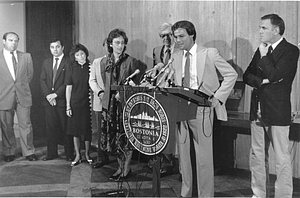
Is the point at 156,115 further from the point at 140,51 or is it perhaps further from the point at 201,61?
the point at 140,51

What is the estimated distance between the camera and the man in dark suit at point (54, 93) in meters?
4.00

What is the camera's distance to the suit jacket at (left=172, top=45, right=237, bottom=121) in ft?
11.2

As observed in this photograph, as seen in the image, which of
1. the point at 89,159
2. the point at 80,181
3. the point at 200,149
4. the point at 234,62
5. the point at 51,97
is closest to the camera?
the point at 200,149

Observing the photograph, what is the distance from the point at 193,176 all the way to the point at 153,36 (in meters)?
1.52

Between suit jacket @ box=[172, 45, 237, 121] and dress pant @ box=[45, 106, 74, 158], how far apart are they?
136 centimetres

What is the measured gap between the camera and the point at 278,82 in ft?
11.3

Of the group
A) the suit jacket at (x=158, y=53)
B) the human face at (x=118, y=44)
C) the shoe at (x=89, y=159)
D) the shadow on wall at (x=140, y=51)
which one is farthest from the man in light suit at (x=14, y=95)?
the suit jacket at (x=158, y=53)

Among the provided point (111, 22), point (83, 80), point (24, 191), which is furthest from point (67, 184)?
point (111, 22)

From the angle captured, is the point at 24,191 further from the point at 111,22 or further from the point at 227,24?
the point at 227,24

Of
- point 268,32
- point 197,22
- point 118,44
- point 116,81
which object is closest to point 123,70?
point 116,81

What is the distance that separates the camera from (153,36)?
4.05 meters

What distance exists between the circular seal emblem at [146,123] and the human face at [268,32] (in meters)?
1.24

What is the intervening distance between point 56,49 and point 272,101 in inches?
87.6

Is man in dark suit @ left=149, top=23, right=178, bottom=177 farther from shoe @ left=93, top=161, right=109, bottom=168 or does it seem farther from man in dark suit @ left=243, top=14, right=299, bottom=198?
man in dark suit @ left=243, top=14, right=299, bottom=198
